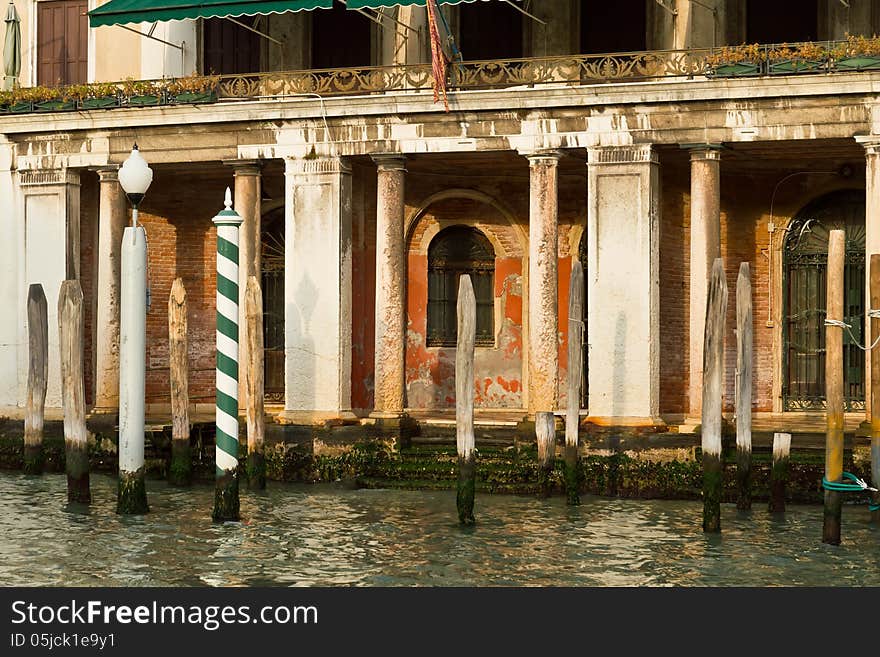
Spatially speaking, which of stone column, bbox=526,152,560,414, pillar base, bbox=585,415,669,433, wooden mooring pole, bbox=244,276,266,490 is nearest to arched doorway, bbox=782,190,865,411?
pillar base, bbox=585,415,669,433

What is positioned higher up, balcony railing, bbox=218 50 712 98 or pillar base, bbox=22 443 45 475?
balcony railing, bbox=218 50 712 98

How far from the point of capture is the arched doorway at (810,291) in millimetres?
25375

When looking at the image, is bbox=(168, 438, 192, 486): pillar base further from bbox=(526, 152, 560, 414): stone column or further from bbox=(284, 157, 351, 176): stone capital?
bbox=(526, 152, 560, 414): stone column

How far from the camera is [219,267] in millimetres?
18953

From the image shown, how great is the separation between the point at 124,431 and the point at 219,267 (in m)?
2.08

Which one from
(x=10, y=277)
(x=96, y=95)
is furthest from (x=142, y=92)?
(x=10, y=277)

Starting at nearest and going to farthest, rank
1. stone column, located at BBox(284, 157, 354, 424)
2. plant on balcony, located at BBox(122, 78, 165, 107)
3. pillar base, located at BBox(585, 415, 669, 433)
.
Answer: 1. pillar base, located at BBox(585, 415, 669, 433)
2. stone column, located at BBox(284, 157, 354, 424)
3. plant on balcony, located at BBox(122, 78, 165, 107)

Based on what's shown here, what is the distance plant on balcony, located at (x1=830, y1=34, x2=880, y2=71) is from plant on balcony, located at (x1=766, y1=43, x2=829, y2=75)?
173 mm

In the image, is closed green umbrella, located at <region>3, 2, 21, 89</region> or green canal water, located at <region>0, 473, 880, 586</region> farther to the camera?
closed green umbrella, located at <region>3, 2, 21, 89</region>

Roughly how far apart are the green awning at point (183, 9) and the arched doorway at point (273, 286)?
15.9ft

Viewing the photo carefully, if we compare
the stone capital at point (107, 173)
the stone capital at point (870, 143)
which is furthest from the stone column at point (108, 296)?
the stone capital at point (870, 143)

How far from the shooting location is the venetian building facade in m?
22.8
